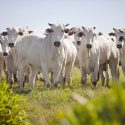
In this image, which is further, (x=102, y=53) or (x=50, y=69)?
(x=102, y=53)

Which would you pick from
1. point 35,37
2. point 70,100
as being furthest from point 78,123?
point 35,37

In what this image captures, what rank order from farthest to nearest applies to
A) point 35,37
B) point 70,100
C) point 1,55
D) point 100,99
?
1. point 1,55
2. point 35,37
3. point 70,100
4. point 100,99

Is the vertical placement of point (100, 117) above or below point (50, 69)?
above

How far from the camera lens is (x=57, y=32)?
13484 millimetres

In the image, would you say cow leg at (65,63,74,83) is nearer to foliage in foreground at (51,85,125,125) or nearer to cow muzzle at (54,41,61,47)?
cow muzzle at (54,41,61,47)

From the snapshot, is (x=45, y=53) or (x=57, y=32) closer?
(x=57, y=32)

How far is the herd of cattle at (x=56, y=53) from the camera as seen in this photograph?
13539 mm

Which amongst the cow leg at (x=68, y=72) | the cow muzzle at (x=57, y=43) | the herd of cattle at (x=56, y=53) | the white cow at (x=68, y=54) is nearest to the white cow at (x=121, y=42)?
the herd of cattle at (x=56, y=53)

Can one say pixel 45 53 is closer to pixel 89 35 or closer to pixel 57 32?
pixel 57 32

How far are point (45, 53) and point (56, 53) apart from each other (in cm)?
46

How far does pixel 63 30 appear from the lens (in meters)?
13.6

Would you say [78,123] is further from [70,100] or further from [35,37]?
[35,37]

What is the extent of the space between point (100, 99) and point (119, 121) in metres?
0.19

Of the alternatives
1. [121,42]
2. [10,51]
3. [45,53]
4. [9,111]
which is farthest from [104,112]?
[10,51]
